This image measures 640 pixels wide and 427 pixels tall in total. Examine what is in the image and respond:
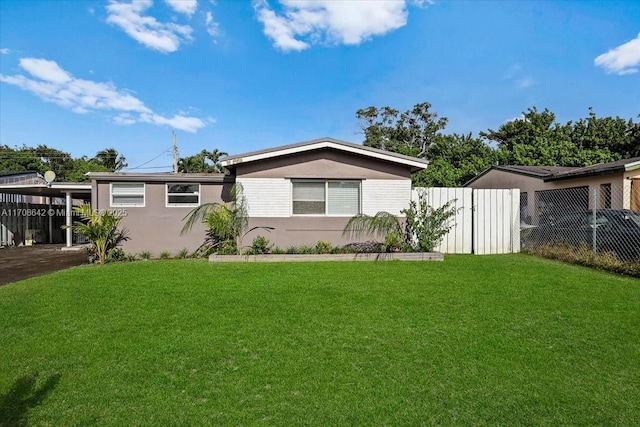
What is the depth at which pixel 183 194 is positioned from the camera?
11.9 m

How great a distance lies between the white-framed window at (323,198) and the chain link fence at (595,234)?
5.72m

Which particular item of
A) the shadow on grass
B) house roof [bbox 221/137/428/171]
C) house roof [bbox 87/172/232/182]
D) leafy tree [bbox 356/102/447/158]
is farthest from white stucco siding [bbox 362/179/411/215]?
leafy tree [bbox 356/102/447/158]

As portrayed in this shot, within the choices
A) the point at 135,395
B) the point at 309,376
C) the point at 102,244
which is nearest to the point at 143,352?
the point at 135,395

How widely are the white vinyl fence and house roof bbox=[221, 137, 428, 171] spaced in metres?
1.07

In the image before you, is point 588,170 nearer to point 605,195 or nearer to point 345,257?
point 605,195

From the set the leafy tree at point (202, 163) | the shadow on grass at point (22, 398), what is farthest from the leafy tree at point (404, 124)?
the shadow on grass at point (22, 398)

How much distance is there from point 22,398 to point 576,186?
694 inches

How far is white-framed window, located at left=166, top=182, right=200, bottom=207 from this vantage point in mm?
11812

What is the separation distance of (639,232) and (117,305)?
36.0ft

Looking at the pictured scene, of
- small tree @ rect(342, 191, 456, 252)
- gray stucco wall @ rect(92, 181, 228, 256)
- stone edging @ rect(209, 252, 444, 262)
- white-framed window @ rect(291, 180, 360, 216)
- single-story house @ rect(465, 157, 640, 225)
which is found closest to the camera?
stone edging @ rect(209, 252, 444, 262)

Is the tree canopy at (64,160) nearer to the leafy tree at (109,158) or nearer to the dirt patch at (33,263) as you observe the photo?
the leafy tree at (109,158)

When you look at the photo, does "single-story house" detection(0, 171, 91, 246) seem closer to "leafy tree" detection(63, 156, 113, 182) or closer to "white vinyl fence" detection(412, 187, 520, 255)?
"white vinyl fence" detection(412, 187, 520, 255)

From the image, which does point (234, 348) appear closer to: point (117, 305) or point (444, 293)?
point (117, 305)

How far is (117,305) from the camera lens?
5.74 meters
